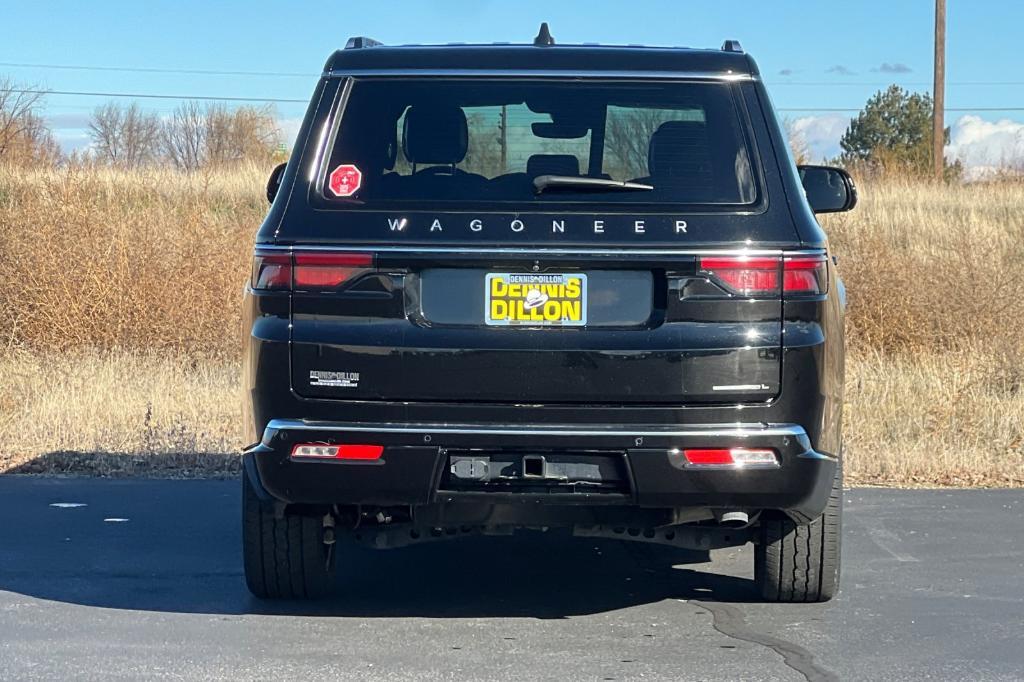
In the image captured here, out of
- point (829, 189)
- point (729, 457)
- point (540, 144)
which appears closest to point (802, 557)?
point (729, 457)

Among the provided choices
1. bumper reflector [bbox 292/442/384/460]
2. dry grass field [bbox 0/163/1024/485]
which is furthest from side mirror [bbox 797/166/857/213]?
dry grass field [bbox 0/163/1024/485]

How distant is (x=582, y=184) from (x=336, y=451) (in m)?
1.12

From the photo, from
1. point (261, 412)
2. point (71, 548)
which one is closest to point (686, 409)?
point (261, 412)

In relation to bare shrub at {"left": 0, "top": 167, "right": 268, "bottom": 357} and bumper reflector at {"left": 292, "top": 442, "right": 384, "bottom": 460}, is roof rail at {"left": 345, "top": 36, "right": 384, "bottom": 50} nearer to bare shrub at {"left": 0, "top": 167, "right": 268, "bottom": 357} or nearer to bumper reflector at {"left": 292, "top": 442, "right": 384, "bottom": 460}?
bumper reflector at {"left": 292, "top": 442, "right": 384, "bottom": 460}

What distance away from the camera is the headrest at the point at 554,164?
4.57 metres

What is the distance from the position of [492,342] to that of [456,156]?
0.71 meters

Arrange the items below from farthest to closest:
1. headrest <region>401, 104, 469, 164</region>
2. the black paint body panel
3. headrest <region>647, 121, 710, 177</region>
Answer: headrest <region>401, 104, 469, 164</region>, headrest <region>647, 121, 710, 177</region>, the black paint body panel

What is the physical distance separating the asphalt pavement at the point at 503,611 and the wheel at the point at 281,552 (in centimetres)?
8

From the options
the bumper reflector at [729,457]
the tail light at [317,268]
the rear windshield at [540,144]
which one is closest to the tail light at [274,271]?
the tail light at [317,268]

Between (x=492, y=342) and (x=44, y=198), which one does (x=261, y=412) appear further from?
(x=44, y=198)

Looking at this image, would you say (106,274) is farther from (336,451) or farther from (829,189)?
(336,451)

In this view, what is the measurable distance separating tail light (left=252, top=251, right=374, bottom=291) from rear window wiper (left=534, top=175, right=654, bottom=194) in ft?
1.93

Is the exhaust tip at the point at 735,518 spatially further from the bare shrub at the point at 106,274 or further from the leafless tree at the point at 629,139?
the bare shrub at the point at 106,274

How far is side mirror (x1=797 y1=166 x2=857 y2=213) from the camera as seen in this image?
538cm
